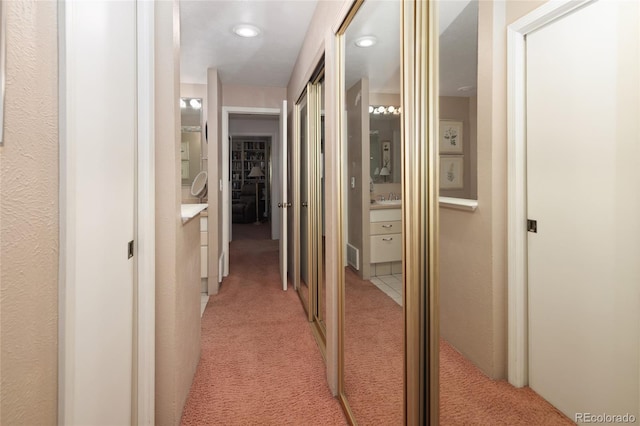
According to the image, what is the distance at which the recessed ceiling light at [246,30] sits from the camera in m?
2.72

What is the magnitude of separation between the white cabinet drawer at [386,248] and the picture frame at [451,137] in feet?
1.21

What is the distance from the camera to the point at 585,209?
1.44ft

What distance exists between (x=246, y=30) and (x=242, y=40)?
0.74 feet

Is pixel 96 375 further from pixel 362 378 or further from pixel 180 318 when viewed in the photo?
pixel 362 378

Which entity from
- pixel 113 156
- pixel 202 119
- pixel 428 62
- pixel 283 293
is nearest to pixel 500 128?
pixel 428 62

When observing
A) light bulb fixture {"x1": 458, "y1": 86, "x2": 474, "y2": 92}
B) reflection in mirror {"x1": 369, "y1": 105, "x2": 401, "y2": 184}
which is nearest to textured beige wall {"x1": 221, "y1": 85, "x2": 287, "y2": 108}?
reflection in mirror {"x1": 369, "y1": 105, "x2": 401, "y2": 184}

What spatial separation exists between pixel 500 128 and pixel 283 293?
11.1ft

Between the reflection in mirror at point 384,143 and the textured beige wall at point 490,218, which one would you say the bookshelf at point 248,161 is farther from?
the textured beige wall at point 490,218

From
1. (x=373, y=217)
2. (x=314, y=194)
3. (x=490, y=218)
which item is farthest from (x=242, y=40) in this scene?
(x=490, y=218)

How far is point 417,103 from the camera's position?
3.23 ft

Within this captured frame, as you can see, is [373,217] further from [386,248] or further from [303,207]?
[303,207]

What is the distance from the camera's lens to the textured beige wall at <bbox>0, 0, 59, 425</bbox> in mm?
634

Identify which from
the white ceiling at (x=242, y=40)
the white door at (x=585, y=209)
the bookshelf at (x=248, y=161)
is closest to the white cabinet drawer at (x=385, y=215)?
the white door at (x=585, y=209)

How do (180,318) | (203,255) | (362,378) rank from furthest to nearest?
(203,255)
(180,318)
(362,378)
